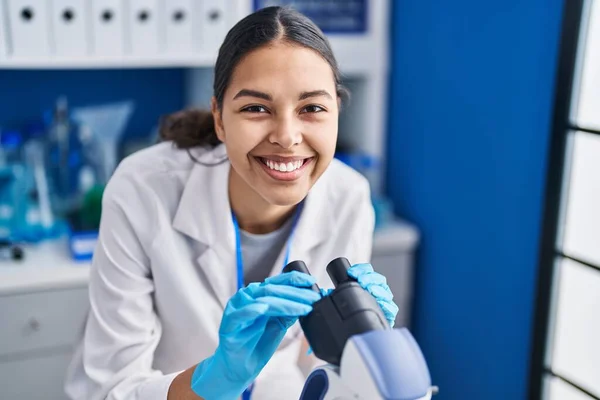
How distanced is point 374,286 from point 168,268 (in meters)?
0.45

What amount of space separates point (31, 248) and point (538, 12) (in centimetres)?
142

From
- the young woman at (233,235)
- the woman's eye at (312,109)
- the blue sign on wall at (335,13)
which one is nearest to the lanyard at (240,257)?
the young woman at (233,235)

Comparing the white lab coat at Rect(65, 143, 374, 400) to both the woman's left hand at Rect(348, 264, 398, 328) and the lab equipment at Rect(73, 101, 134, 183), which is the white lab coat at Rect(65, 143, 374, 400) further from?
the lab equipment at Rect(73, 101, 134, 183)

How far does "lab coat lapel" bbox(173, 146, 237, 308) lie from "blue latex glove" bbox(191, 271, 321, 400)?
288 mm

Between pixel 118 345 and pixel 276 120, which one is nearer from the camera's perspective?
pixel 276 120

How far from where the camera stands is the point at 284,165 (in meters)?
1.11

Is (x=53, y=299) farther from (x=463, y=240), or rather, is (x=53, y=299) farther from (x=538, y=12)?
(x=538, y=12)

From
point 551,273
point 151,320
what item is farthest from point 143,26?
point 551,273

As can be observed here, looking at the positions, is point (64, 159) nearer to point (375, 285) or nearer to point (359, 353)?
point (375, 285)

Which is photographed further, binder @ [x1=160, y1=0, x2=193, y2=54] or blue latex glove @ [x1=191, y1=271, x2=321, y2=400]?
binder @ [x1=160, y1=0, x2=193, y2=54]

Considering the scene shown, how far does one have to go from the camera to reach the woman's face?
107cm

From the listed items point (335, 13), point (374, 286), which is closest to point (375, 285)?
point (374, 286)

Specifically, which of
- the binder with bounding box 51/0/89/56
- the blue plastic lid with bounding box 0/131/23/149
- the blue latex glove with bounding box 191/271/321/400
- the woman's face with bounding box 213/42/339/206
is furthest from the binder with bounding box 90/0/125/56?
the blue latex glove with bounding box 191/271/321/400

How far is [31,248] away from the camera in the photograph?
6.10ft
